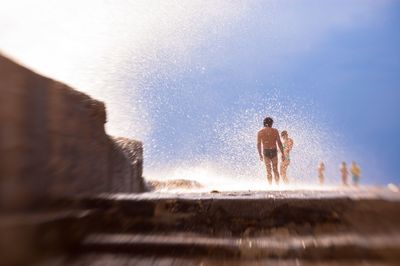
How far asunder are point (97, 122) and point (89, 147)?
271mm

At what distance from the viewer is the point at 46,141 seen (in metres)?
2.23

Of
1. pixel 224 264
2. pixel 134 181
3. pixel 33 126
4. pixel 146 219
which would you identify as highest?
pixel 33 126

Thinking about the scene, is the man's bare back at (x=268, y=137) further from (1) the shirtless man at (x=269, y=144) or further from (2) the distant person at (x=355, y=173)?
(2) the distant person at (x=355, y=173)

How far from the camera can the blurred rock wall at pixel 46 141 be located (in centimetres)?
189

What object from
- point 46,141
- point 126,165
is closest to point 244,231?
point 46,141

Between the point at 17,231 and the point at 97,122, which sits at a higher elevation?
the point at 97,122

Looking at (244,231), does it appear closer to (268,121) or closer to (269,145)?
(269,145)

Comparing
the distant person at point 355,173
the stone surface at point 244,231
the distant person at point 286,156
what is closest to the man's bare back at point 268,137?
the distant person at point 286,156

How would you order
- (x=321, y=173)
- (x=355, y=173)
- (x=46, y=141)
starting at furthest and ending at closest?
(x=321, y=173), (x=355, y=173), (x=46, y=141)

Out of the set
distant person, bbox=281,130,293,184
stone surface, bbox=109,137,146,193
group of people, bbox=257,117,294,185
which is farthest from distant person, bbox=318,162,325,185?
stone surface, bbox=109,137,146,193

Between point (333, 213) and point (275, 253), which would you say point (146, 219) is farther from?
point (333, 213)

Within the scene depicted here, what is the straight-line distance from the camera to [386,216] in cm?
226

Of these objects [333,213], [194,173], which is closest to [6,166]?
[333,213]

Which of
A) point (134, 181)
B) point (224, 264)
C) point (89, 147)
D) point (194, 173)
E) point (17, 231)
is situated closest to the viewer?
point (17, 231)
